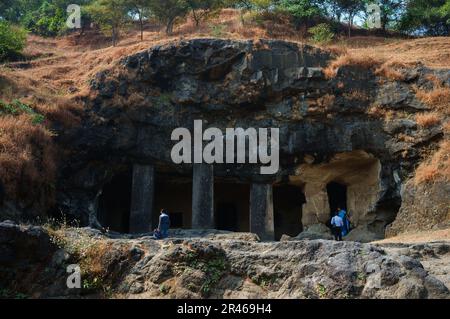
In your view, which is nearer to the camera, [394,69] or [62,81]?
[394,69]

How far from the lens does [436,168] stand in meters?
17.8

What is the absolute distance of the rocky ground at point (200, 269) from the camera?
314 inches

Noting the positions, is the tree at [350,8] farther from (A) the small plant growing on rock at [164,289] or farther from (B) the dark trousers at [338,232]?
(A) the small plant growing on rock at [164,289]

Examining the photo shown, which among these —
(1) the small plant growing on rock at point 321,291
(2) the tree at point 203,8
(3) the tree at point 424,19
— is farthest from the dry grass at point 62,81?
(1) the small plant growing on rock at point 321,291

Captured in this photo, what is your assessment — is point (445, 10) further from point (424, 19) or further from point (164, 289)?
point (164, 289)

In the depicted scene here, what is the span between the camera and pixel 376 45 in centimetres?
2850

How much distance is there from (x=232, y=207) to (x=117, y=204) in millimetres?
5011

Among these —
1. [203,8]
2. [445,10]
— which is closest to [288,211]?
[203,8]

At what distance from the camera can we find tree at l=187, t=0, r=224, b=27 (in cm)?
3070

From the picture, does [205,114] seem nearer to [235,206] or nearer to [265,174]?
[265,174]

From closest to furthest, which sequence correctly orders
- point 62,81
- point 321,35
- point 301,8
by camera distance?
point 62,81 → point 321,35 → point 301,8

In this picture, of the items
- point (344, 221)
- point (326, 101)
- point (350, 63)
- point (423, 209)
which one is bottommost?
point (344, 221)

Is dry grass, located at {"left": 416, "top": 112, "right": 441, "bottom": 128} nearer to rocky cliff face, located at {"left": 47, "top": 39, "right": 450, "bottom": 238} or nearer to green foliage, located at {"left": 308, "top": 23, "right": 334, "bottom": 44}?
rocky cliff face, located at {"left": 47, "top": 39, "right": 450, "bottom": 238}

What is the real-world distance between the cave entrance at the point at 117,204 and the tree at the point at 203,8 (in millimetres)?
12872
